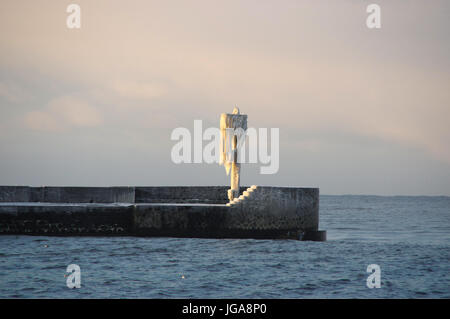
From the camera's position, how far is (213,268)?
65.9 ft

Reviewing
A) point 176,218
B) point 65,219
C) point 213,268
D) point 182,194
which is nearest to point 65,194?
point 65,219

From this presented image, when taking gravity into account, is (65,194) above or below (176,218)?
above

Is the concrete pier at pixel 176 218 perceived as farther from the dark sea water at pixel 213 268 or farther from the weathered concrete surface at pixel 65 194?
the weathered concrete surface at pixel 65 194

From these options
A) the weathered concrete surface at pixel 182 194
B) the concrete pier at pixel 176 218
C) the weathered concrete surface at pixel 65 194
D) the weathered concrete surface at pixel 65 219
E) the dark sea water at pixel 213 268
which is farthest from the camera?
the weathered concrete surface at pixel 65 194

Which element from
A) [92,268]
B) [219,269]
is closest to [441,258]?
[219,269]

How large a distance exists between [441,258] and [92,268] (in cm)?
1306

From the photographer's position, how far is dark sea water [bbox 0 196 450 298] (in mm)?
16625

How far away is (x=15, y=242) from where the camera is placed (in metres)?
24.4

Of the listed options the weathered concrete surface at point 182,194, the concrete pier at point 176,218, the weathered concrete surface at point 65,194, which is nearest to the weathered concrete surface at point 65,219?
the concrete pier at point 176,218

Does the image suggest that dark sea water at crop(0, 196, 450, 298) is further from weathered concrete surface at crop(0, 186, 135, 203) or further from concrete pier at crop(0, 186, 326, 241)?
weathered concrete surface at crop(0, 186, 135, 203)

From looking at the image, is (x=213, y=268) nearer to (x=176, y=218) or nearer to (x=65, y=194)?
(x=176, y=218)

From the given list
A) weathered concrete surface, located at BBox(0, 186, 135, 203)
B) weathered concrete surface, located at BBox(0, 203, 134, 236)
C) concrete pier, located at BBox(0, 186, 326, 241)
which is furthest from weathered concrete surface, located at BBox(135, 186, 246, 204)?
weathered concrete surface, located at BBox(0, 203, 134, 236)

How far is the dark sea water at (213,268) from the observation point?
1662 centimetres
